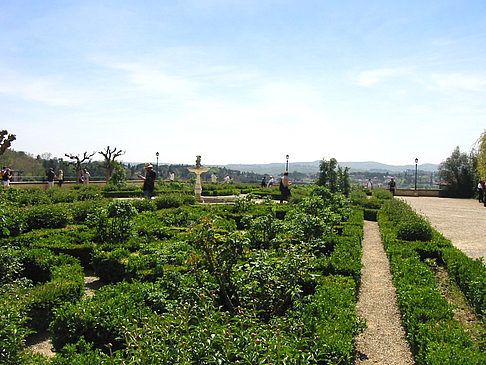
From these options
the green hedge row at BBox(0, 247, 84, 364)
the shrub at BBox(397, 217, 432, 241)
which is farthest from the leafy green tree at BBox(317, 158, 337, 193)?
the green hedge row at BBox(0, 247, 84, 364)

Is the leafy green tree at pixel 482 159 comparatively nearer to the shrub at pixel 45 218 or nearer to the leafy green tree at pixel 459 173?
the leafy green tree at pixel 459 173

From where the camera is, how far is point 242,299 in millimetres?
5047

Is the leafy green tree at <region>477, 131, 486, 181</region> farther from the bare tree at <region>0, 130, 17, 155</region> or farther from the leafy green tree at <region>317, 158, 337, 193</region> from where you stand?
the bare tree at <region>0, 130, 17, 155</region>

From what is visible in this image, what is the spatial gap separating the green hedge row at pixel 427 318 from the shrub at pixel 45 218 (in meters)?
7.93

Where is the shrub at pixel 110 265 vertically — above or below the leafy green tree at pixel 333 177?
below

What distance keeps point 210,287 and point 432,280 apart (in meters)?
3.62

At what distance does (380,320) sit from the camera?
222 inches

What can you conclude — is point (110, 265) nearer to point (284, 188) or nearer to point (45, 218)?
point (45, 218)

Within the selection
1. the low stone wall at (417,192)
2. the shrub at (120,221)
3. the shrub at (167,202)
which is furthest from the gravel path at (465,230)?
the low stone wall at (417,192)

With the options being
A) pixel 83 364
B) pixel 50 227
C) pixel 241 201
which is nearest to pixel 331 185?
pixel 241 201

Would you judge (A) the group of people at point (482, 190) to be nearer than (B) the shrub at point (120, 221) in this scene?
No

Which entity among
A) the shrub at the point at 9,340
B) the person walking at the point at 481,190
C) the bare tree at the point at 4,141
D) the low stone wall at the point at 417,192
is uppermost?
the bare tree at the point at 4,141

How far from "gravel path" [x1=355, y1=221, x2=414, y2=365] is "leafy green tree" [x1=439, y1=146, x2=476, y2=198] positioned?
25573mm

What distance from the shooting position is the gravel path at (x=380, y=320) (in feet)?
15.0
